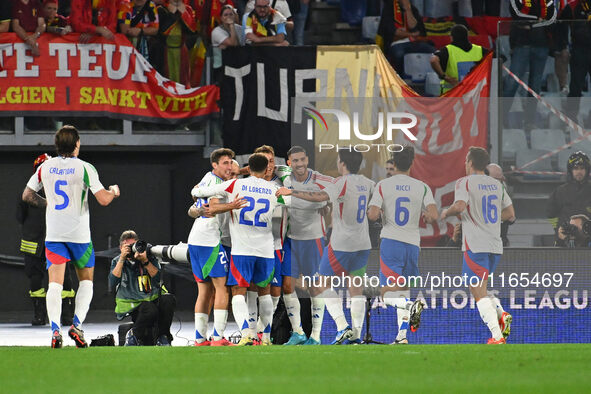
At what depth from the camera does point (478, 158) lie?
12.7 meters

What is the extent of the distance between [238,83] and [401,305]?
19.1ft

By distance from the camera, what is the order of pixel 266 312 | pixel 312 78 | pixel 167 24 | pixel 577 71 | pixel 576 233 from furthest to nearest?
pixel 167 24, pixel 312 78, pixel 577 71, pixel 576 233, pixel 266 312

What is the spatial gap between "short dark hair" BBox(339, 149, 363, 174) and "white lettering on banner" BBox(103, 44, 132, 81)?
533 centimetres

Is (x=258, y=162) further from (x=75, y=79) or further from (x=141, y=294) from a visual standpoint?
(x=75, y=79)

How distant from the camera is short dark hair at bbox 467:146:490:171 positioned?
12.7m

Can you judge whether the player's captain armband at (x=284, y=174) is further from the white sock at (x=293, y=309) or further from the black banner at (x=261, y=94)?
the black banner at (x=261, y=94)

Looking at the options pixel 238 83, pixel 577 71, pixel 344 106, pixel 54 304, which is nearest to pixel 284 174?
pixel 344 106

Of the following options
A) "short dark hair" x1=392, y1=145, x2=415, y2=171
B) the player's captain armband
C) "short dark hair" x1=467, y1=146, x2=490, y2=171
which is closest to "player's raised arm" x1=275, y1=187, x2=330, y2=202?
the player's captain armband

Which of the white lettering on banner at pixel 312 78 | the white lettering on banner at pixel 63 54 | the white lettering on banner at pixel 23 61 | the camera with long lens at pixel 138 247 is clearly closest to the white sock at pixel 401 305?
the camera with long lens at pixel 138 247

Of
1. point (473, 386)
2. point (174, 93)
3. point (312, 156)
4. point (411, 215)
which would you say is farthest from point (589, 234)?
point (174, 93)

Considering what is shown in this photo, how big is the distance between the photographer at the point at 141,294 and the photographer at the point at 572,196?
4.21m

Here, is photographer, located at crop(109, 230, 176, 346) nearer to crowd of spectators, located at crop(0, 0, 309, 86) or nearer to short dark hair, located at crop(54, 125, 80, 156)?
short dark hair, located at crop(54, 125, 80, 156)

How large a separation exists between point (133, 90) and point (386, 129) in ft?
17.9

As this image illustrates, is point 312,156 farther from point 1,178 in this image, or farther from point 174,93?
point 1,178
